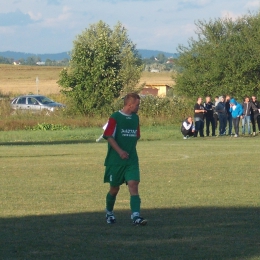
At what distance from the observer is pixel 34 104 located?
50.8m

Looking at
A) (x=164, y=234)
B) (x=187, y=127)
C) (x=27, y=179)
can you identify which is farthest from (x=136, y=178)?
(x=187, y=127)

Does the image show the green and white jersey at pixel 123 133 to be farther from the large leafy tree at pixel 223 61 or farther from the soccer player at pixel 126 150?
the large leafy tree at pixel 223 61

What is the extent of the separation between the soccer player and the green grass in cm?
45

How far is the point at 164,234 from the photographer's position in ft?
30.3

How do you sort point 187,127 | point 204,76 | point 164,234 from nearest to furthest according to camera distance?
point 164,234 < point 187,127 < point 204,76

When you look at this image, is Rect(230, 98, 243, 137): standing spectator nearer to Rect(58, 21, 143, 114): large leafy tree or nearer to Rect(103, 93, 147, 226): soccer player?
Rect(58, 21, 143, 114): large leafy tree

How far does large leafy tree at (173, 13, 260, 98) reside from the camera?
51.1 meters

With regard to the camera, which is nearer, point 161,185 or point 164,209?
point 164,209

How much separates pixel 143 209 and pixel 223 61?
1583 inches

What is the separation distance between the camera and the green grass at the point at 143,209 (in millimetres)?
8242

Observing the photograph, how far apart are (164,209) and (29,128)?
3244 centimetres

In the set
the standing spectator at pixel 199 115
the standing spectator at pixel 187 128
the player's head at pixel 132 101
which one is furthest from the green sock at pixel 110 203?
the standing spectator at pixel 199 115

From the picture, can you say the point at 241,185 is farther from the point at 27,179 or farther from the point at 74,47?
the point at 74,47

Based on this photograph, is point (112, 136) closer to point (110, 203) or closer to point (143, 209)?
point (110, 203)
